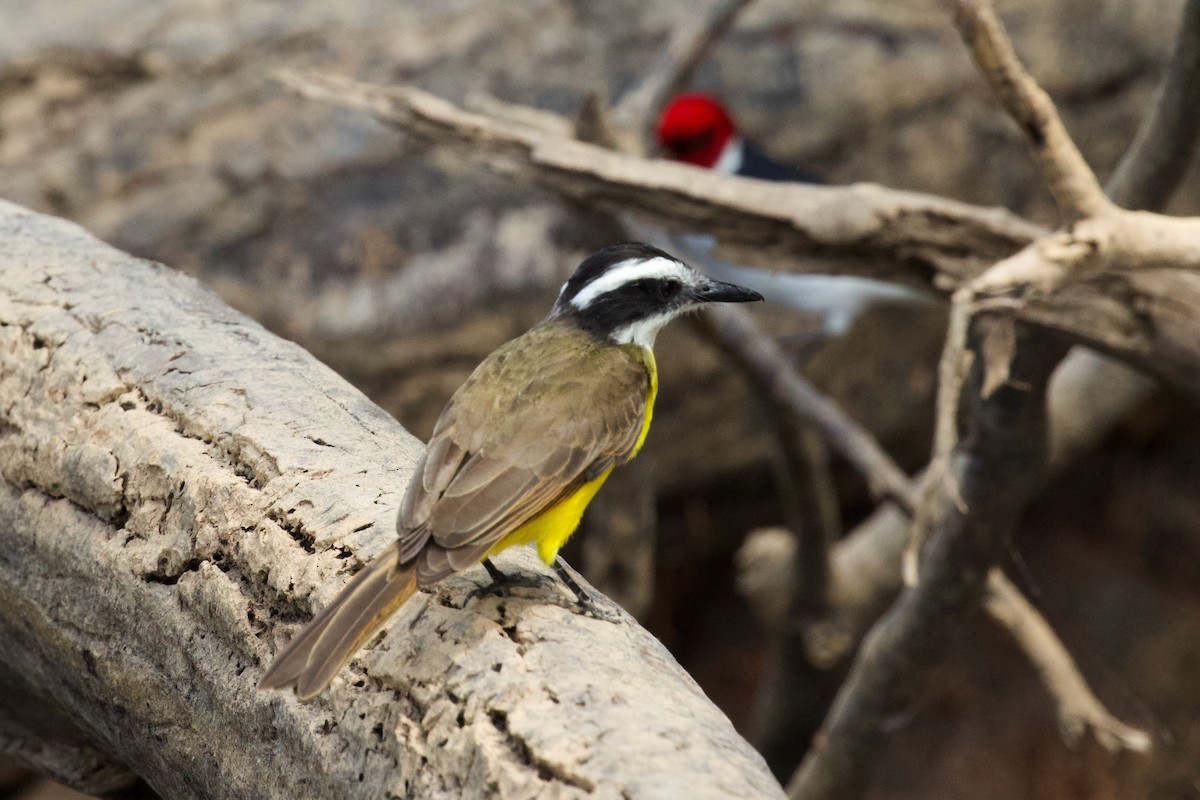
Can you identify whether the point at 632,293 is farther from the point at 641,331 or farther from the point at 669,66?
the point at 669,66

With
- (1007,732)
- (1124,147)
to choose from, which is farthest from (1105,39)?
(1007,732)

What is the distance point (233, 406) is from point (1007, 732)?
5.52m

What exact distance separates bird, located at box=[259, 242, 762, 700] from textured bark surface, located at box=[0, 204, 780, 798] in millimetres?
106

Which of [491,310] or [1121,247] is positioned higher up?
[1121,247]

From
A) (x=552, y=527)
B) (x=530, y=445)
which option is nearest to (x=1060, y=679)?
(x=552, y=527)

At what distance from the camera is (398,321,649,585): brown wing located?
217 cm

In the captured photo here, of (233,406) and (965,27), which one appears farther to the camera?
(965,27)

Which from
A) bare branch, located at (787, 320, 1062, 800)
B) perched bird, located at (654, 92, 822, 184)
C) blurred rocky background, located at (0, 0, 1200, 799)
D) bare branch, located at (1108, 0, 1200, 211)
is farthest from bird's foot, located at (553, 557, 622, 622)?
perched bird, located at (654, 92, 822, 184)

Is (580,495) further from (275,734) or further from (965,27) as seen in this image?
(965,27)

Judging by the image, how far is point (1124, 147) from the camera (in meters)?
6.72

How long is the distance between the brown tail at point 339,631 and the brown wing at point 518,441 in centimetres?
4

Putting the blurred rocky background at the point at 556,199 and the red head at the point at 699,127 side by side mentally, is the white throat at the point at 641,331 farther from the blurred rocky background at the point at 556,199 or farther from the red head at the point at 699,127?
the red head at the point at 699,127

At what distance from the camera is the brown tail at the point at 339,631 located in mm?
1940

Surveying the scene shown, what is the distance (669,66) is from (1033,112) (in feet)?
8.43
